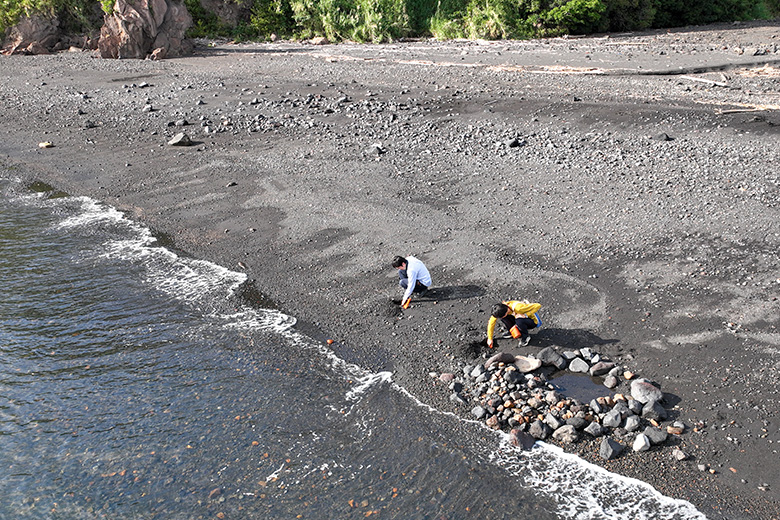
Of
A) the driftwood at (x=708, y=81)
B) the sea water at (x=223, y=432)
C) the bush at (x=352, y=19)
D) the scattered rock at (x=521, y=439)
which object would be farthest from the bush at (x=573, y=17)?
the scattered rock at (x=521, y=439)

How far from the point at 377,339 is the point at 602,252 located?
465 cm

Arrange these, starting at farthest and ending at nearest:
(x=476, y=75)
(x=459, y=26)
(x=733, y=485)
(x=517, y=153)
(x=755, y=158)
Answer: (x=459, y=26) < (x=476, y=75) < (x=517, y=153) < (x=755, y=158) < (x=733, y=485)

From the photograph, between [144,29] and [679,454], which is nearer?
[679,454]

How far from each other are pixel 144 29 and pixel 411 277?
89.6ft

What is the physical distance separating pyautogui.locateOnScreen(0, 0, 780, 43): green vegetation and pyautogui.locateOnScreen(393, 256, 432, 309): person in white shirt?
23215mm

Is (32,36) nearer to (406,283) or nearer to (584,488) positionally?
(406,283)

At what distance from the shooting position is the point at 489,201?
14656 mm

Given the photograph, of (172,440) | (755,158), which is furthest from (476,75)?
(172,440)

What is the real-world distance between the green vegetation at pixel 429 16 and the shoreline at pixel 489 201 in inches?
195

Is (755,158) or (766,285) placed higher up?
(755,158)

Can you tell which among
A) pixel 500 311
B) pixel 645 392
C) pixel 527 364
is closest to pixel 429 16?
pixel 500 311

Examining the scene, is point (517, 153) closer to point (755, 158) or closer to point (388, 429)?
point (755, 158)

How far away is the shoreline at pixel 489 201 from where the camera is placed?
31.1 feet

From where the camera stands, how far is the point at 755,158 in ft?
48.8
